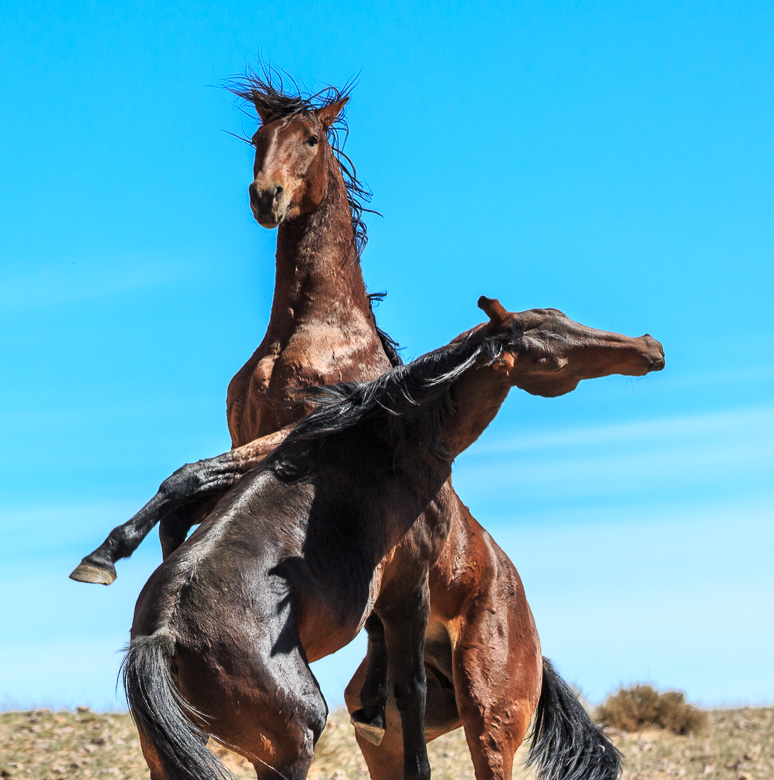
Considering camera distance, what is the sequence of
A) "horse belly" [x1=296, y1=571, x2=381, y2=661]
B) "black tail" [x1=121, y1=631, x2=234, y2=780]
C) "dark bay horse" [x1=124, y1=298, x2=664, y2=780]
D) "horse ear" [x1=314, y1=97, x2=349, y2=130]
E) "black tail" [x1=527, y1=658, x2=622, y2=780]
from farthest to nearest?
"black tail" [x1=527, y1=658, x2=622, y2=780] → "horse ear" [x1=314, y1=97, x2=349, y2=130] → "horse belly" [x1=296, y1=571, x2=381, y2=661] → "dark bay horse" [x1=124, y1=298, x2=664, y2=780] → "black tail" [x1=121, y1=631, x2=234, y2=780]

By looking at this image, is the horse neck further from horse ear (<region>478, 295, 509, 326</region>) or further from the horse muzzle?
horse ear (<region>478, 295, 509, 326</region>)

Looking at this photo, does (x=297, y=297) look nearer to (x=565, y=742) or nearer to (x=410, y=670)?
(x=410, y=670)

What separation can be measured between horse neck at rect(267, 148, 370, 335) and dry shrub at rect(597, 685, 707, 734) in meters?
9.07

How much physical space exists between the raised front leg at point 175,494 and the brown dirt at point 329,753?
423cm

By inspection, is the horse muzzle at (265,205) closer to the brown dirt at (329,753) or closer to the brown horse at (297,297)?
the brown horse at (297,297)

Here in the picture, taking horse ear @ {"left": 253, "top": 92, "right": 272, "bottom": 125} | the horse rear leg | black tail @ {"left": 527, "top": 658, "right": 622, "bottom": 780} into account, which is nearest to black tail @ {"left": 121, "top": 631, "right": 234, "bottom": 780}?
the horse rear leg

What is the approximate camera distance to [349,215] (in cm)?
729

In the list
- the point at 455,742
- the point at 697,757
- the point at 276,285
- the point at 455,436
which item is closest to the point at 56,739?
the point at 455,742

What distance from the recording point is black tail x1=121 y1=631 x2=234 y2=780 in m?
4.23

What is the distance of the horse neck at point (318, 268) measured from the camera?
22.7 feet

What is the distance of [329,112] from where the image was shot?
7230 millimetres

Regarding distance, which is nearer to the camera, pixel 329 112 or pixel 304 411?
pixel 304 411

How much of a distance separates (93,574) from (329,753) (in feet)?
18.3

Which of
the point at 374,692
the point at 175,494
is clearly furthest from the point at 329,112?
the point at 374,692
